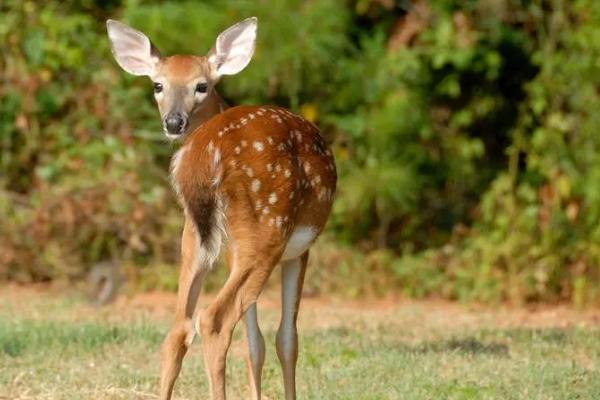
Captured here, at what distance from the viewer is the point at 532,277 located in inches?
480

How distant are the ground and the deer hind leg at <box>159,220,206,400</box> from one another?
0.54 m

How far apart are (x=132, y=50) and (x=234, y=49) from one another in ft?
1.95

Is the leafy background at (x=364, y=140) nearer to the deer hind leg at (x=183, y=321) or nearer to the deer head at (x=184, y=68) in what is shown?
the deer head at (x=184, y=68)

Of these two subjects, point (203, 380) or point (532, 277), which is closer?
point (203, 380)

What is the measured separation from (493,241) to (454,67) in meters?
1.92

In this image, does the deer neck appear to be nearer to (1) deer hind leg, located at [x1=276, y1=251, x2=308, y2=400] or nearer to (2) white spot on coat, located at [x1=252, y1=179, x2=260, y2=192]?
(1) deer hind leg, located at [x1=276, y1=251, x2=308, y2=400]

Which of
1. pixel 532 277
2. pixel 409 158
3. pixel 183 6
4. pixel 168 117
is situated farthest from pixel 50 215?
pixel 168 117

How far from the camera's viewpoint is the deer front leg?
698 centimetres

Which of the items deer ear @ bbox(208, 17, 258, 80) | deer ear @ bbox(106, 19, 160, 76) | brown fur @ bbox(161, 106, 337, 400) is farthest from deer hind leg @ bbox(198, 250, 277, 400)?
deer ear @ bbox(106, 19, 160, 76)

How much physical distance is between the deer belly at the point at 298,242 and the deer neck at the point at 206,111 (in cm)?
119

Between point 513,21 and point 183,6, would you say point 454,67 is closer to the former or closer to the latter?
point 513,21

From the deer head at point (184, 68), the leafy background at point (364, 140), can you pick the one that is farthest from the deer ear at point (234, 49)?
the leafy background at point (364, 140)

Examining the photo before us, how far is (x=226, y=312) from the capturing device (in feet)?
21.1

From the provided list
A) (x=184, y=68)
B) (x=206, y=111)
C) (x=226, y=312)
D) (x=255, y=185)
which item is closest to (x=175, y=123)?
(x=206, y=111)
